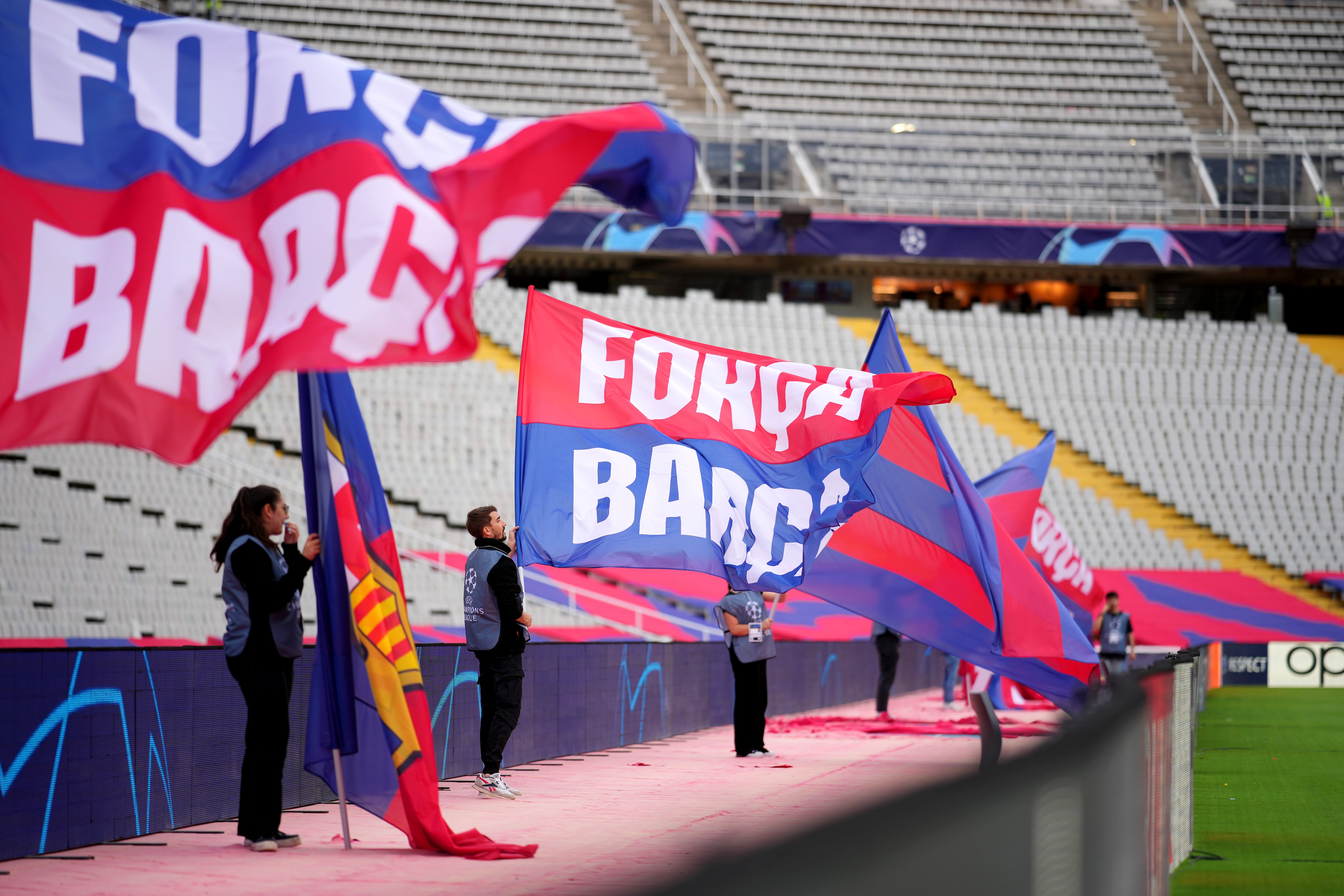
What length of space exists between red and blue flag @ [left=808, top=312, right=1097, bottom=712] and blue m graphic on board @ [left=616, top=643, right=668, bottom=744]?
4157 mm

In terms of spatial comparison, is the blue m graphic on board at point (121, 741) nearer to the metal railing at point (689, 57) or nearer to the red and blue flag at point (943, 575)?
the red and blue flag at point (943, 575)

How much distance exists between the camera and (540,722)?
11922 millimetres

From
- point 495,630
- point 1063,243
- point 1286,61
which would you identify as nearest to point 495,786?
point 495,630

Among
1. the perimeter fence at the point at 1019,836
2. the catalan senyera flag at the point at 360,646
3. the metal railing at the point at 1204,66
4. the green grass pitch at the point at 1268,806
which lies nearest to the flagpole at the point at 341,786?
the catalan senyera flag at the point at 360,646

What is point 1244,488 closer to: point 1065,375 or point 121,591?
point 1065,375

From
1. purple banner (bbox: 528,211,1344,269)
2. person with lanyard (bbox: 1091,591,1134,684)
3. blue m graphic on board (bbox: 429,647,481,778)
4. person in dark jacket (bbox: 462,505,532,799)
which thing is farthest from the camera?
purple banner (bbox: 528,211,1344,269)

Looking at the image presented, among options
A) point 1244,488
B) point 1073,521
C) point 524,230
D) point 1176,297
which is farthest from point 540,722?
point 1176,297

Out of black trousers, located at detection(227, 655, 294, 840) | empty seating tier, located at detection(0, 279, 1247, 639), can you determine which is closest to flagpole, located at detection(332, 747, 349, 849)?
black trousers, located at detection(227, 655, 294, 840)

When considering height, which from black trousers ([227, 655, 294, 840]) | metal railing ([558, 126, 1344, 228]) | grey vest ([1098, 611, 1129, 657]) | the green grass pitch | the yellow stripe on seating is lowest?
the green grass pitch

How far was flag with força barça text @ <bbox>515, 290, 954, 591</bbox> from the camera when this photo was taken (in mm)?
9000

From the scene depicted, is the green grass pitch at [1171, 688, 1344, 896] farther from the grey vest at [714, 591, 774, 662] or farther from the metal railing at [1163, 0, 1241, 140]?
the metal railing at [1163, 0, 1241, 140]

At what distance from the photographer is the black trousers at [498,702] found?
9047 mm

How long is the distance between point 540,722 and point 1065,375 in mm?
24172

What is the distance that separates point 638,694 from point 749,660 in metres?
1.93
